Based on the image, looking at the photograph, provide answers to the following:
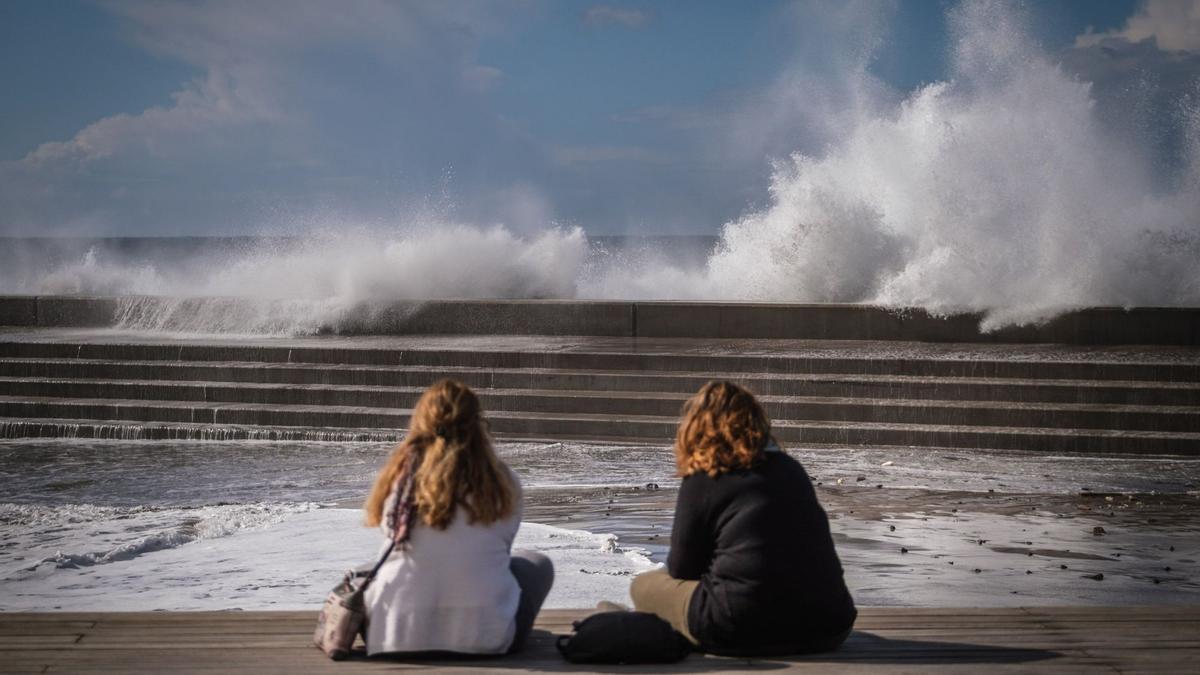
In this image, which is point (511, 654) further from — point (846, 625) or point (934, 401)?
point (934, 401)

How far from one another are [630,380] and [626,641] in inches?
320

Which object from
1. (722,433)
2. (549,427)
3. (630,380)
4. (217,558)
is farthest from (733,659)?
(630,380)

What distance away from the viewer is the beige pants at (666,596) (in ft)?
13.1

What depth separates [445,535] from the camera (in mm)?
3760

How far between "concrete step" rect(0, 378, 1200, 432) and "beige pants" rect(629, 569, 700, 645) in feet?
22.9

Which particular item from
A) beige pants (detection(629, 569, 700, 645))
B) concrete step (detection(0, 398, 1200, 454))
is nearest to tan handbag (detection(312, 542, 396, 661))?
beige pants (detection(629, 569, 700, 645))

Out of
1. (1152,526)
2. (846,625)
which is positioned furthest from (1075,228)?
(846,625)

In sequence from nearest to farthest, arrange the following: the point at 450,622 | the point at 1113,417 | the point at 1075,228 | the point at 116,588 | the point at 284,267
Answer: the point at 450,622 < the point at 116,588 < the point at 1113,417 < the point at 1075,228 < the point at 284,267

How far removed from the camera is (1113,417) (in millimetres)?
10516

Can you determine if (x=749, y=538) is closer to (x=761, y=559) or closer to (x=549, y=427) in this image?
(x=761, y=559)

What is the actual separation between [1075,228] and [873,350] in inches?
152

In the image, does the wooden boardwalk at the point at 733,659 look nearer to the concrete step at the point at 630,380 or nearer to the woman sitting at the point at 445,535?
the woman sitting at the point at 445,535

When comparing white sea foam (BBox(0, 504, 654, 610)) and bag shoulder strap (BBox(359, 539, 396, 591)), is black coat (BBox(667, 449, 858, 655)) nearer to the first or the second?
bag shoulder strap (BBox(359, 539, 396, 591))

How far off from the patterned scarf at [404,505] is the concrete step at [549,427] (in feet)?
23.9
